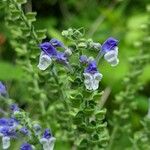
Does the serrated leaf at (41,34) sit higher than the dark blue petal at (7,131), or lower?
higher

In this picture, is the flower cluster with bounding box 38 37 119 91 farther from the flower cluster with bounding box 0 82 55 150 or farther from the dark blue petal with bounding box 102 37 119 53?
the flower cluster with bounding box 0 82 55 150

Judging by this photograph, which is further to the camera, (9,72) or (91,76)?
(9,72)

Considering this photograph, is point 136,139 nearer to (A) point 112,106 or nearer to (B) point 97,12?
(A) point 112,106

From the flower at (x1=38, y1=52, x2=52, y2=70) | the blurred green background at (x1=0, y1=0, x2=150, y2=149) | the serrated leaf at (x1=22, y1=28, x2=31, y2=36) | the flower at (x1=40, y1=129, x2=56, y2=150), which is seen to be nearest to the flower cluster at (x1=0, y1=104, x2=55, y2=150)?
the flower at (x1=40, y1=129, x2=56, y2=150)

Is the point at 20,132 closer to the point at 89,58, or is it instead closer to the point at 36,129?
the point at 36,129

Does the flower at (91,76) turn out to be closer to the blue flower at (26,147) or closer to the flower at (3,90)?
the blue flower at (26,147)

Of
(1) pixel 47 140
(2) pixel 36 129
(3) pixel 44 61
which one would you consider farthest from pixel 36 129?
(3) pixel 44 61

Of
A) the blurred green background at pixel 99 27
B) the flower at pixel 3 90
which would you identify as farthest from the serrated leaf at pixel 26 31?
the blurred green background at pixel 99 27
